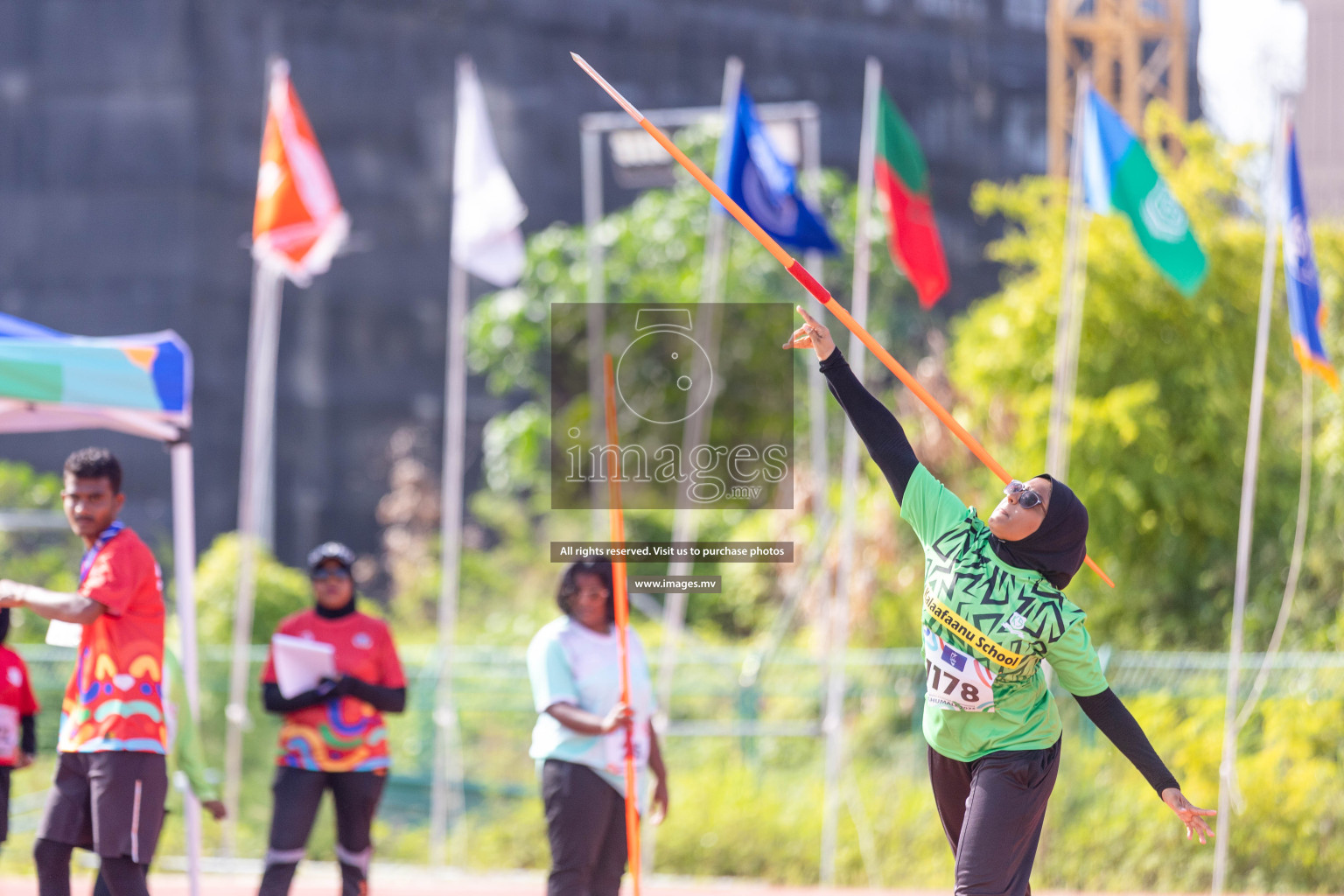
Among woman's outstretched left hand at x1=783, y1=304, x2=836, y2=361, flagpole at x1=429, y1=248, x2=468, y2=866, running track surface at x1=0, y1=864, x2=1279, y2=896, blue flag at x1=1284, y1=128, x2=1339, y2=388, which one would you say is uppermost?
blue flag at x1=1284, y1=128, x2=1339, y2=388

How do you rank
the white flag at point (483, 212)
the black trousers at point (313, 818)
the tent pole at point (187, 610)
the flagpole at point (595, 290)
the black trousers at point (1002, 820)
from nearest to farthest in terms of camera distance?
the black trousers at point (1002, 820) → the black trousers at point (313, 818) → the tent pole at point (187, 610) → the white flag at point (483, 212) → the flagpole at point (595, 290)

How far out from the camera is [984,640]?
15.0 feet

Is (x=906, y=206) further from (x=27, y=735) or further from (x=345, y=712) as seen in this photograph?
(x=27, y=735)

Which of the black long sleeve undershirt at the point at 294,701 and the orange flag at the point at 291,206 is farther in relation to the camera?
the orange flag at the point at 291,206

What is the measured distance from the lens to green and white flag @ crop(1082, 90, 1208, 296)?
30.7 feet

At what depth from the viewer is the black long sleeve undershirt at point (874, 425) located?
15.9ft

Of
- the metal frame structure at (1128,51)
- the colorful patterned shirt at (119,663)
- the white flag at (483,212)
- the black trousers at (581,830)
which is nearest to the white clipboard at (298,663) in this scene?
the colorful patterned shirt at (119,663)

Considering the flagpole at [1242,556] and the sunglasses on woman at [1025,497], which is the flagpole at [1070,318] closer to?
the flagpole at [1242,556]

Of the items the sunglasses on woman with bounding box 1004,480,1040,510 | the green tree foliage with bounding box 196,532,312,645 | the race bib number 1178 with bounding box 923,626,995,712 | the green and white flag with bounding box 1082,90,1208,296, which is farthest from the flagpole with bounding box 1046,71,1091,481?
the green tree foliage with bounding box 196,532,312,645

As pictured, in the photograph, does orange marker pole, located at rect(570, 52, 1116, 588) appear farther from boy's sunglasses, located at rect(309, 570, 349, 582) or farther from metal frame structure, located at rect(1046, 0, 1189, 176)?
metal frame structure, located at rect(1046, 0, 1189, 176)

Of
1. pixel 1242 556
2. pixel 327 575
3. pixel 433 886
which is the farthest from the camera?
pixel 433 886

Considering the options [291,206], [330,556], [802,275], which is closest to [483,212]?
[291,206]

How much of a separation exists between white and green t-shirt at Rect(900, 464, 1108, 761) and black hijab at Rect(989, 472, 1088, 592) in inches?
1.4

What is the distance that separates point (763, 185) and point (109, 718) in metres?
5.88
